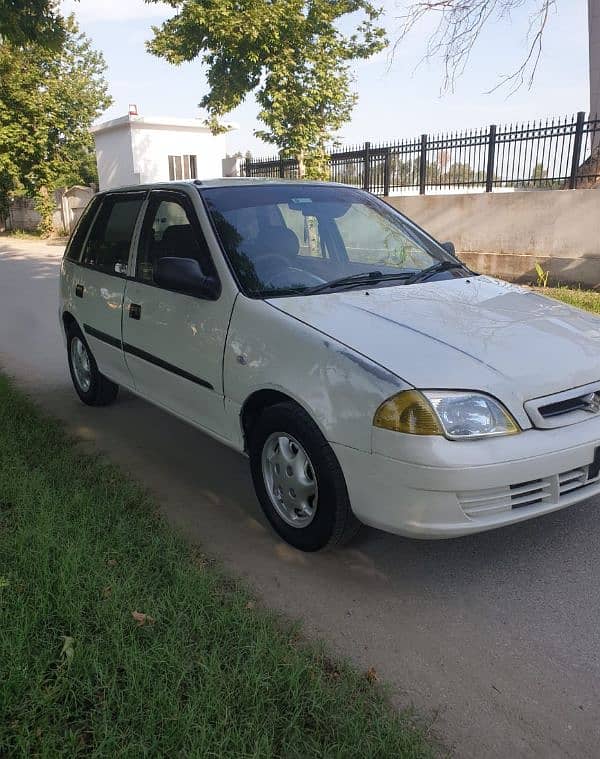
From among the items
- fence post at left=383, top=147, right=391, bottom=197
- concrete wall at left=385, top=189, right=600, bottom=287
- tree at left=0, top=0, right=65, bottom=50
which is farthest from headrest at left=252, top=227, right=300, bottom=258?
fence post at left=383, top=147, right=391, bottom=197

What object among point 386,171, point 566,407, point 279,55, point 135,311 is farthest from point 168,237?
point 279,55

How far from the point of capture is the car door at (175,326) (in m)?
3.67

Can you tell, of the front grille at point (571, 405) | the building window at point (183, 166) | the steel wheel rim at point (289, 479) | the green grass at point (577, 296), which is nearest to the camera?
the front grille at point (571, 405)

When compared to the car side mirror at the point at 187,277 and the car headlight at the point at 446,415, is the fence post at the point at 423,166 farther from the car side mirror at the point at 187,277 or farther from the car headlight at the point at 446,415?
the car headlight at the point at 446,415

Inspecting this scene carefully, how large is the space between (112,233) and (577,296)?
6922 millimetres

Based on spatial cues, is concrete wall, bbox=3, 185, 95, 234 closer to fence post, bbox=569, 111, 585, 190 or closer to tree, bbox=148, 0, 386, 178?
tree, bbox=148, 0, 386, 178

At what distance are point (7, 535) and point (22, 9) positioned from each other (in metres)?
6.51

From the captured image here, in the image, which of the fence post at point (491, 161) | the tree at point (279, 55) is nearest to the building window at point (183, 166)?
the tree at point (279, 55)

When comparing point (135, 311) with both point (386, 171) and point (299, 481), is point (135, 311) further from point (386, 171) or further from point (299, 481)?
point (386, 171)

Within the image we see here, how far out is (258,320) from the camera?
335 cm

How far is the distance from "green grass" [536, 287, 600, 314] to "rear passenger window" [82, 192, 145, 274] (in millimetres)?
5904

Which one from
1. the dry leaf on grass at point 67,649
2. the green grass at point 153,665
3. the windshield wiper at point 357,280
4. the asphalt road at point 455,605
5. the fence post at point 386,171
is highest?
the fence post at point 386,171

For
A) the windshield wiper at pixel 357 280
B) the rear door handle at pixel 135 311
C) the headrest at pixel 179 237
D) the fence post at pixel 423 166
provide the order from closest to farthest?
the windshield wiper at pixel 357 280, the headrest at pixel 179 237, the rear door handle at pixel 135 311, the fence post at pixel 423 166

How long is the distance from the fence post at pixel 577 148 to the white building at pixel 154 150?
17643 millimetres
